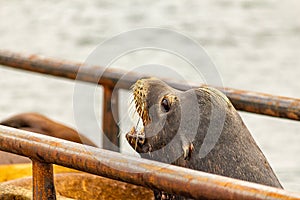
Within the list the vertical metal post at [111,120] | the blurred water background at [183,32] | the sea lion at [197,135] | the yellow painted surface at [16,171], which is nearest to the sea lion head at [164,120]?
the sea lion at [197,135]

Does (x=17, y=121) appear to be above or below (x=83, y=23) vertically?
above

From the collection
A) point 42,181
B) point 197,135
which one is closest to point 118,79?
point 197,135

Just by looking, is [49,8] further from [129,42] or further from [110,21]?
[129,42]

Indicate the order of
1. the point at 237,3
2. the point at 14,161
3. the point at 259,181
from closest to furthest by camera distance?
the point at 259,181, the point at 14,161, the point at 237,3

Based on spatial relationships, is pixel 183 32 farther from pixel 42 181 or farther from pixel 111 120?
pixel 42 181

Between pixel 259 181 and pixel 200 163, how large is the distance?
0.17 metres

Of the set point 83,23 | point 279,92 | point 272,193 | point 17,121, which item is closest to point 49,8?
point 83,23

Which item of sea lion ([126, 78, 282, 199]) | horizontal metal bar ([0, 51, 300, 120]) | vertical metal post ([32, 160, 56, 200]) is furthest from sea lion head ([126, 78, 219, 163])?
horizontal metal bar ([0, 51, 300, 120])

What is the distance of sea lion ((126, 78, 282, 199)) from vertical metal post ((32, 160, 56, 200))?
0.33m

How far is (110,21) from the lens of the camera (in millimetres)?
11352

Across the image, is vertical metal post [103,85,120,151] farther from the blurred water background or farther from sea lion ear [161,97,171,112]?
the blurred water background

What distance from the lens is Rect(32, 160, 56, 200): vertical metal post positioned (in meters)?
2.69

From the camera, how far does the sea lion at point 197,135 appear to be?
283 centimetres

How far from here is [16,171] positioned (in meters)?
3.62
